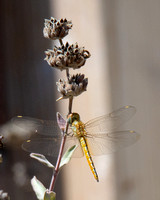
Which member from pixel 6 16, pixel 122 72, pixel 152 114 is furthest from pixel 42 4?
pixel 152 114

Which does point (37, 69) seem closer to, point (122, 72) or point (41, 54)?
point (41, 54)

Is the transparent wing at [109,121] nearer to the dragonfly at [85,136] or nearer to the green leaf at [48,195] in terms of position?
the dragonfly at [85,136]

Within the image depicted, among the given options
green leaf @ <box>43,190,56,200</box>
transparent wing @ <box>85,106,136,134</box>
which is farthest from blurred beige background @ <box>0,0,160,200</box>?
green leaf @ <box>43,190,56,200</box>

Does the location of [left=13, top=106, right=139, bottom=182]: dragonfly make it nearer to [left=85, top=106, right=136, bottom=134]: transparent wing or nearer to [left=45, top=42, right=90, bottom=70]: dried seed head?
[left=85, top=106, right=136, bottom=134]: transparent wing

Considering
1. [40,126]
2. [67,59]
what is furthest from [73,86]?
[40,126]

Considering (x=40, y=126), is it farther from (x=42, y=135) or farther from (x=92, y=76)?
(x=92, y=76)

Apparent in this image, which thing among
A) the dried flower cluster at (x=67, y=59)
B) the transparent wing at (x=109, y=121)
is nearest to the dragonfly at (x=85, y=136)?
the transparent wing at (x=109, y=121)

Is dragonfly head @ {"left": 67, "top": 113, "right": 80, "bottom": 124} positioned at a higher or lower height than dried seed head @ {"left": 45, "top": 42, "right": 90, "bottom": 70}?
lower
